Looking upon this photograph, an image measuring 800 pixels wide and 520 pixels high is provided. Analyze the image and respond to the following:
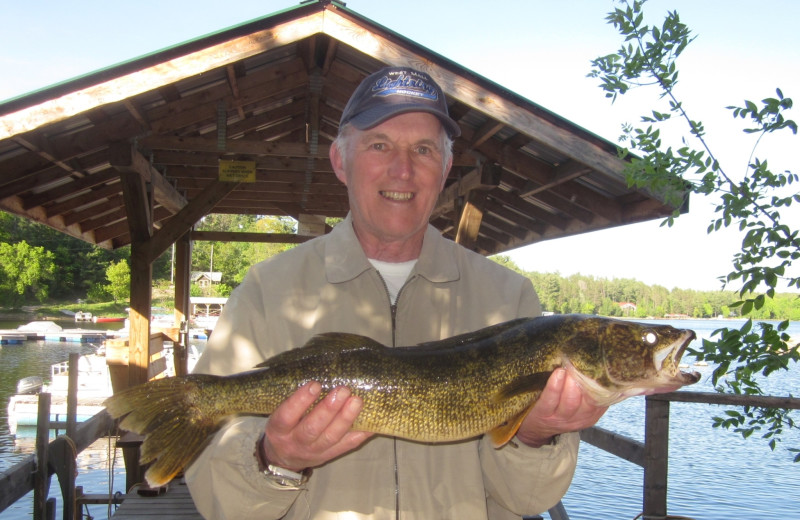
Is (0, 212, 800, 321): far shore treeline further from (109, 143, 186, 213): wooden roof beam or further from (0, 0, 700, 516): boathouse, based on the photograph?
(109, 143, 186, 213): wooden roof beam

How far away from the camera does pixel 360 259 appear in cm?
291

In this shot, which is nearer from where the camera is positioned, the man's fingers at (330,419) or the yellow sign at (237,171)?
the man's fingers at (330,419)

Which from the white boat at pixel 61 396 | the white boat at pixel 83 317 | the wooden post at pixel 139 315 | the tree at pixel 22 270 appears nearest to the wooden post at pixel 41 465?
the wooden post at pixel 139 315

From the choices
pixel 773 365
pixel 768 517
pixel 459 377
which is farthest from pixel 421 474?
pixel 768 517

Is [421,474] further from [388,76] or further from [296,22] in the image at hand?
[296,22]

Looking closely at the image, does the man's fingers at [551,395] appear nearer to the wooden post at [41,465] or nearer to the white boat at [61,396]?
the wooden post at [41,465]

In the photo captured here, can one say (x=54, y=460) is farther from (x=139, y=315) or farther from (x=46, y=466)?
(x=139, y=315)

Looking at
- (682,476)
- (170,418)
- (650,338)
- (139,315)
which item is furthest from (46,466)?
(682,476)

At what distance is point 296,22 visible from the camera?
5.77m

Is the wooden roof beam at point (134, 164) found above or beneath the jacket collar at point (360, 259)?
above

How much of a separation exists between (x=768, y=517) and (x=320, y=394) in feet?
49.2

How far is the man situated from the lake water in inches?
297

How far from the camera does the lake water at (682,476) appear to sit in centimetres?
1379

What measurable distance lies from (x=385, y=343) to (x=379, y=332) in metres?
0.06
